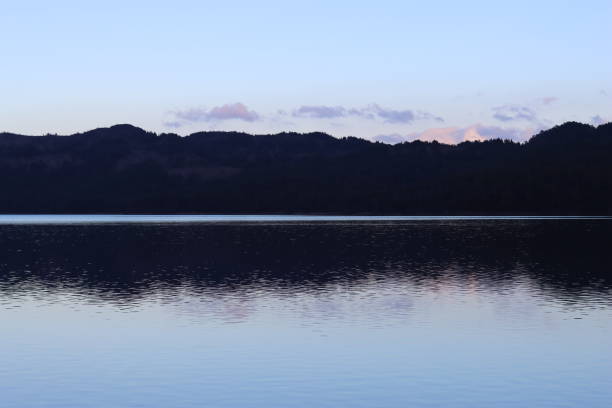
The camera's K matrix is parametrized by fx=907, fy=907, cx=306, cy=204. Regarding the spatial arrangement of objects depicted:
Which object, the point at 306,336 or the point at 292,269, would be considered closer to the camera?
the point at 306,336

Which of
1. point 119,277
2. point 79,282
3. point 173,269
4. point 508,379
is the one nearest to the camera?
point 508,379

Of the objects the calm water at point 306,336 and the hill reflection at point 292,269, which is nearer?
the calm water at point 306,336

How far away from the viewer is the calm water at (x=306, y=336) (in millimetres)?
31391

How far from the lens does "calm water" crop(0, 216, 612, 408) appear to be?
103 ft

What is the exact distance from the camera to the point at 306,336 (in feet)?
144

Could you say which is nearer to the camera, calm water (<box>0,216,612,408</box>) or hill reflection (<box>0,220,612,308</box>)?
calm water (<box>0,216,612,408</box>)

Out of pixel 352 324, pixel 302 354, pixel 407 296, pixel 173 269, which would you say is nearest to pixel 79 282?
pixel 173 269

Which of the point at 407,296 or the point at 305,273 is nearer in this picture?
the point at 407,296

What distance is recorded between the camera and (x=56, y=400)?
99.1 ft

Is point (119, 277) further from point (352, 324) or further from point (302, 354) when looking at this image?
point (302, 354)

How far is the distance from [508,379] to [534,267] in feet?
193

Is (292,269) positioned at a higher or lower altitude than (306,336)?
higher

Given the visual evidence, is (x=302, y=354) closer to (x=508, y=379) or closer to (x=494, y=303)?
(x=508, y=379)

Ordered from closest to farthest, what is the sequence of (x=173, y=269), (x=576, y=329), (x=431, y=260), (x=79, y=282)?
1. (x=576, y=329)
2. (x=79, y=282)
3. (x=173, y=269)
4. (x=431, y=260)
